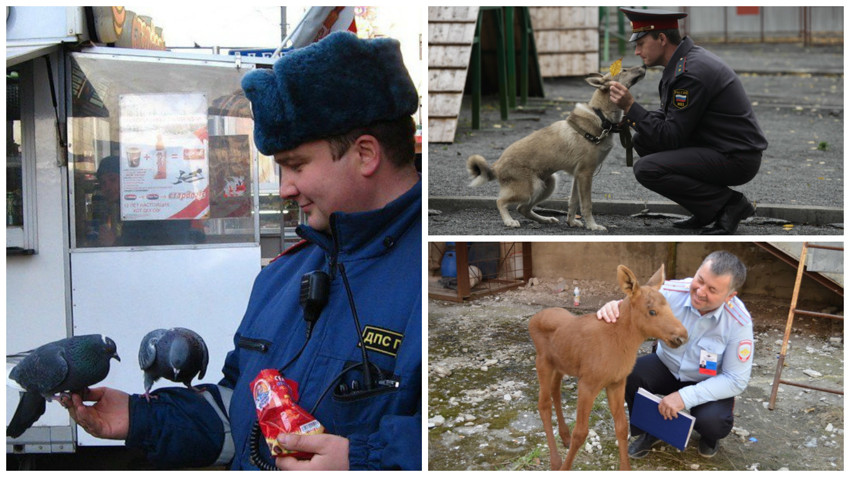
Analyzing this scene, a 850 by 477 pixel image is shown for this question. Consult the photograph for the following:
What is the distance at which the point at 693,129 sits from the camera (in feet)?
11.8

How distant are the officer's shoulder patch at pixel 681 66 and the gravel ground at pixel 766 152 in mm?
794

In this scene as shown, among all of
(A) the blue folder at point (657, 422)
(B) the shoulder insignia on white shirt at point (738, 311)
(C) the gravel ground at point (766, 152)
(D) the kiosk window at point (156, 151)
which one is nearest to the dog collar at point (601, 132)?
(C) the gravel ground at point (766, 152)

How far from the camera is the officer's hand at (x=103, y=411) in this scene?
2006mm

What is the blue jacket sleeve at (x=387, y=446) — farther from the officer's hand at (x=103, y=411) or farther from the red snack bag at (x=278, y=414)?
the officer's hand at (x=103, y=411)

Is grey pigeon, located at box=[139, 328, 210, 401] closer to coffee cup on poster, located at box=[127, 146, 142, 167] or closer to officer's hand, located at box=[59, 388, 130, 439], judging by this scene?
officer's hand, located at box=[59, 388, 130, 439]

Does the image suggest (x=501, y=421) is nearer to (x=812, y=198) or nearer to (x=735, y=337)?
(x=735, y=337)

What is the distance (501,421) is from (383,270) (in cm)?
46

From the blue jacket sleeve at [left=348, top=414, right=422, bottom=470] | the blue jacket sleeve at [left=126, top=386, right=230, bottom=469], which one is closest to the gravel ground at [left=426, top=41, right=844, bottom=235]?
the blue jacket sleeve at [left=348, top=414, right=422, bottom=470]

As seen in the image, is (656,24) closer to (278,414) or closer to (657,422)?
(657,422)

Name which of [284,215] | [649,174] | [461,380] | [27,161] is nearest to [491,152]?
[284,215]

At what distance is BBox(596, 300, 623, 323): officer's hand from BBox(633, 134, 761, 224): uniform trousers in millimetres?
1925

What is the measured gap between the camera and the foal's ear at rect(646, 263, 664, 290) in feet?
5.96

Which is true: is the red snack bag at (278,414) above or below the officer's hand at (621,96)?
below

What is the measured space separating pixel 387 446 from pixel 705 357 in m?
0.76
